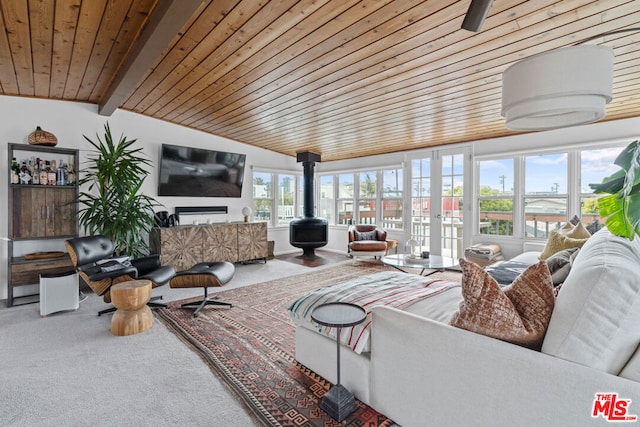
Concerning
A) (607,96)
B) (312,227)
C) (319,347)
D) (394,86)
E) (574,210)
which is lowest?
(319,347)

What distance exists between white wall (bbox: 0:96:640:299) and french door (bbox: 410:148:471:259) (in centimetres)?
25

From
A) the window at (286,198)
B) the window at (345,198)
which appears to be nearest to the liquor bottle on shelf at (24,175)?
the window at (286,198)

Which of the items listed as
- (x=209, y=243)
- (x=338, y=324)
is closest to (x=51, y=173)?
(x=209, y=243)

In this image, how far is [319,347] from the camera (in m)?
1.93

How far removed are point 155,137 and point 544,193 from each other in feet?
19.7

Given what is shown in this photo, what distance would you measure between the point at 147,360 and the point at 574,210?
5.24 metres

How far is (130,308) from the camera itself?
104 inches

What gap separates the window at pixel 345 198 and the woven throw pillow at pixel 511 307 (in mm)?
5785

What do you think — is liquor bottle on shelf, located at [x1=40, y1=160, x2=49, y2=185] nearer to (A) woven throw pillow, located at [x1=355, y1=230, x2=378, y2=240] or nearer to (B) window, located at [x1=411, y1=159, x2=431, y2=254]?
(A) woven throw pillow, located at [x1=355, y1=230, x2=378, y2=240]

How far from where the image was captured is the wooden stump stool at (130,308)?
2588 mm

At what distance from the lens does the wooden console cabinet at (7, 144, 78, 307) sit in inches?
136

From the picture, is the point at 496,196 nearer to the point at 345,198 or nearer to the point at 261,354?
the point at 345,198

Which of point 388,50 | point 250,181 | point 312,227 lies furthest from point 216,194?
point 388,50

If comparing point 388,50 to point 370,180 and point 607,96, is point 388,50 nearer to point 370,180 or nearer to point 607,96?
point 607,96
